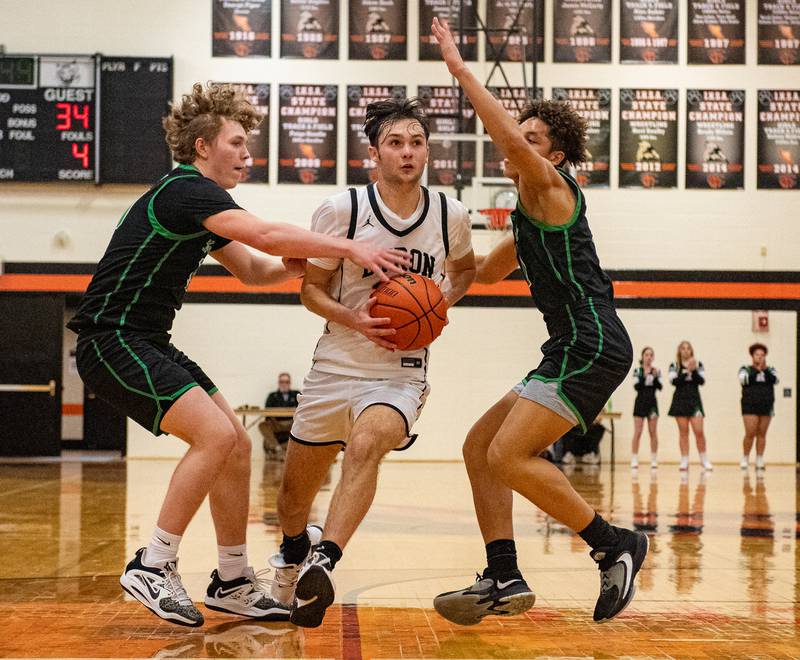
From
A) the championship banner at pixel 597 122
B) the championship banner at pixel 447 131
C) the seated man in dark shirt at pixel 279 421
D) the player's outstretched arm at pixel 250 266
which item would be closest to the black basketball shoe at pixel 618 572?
the player's outstretched arm at pixel 250 266

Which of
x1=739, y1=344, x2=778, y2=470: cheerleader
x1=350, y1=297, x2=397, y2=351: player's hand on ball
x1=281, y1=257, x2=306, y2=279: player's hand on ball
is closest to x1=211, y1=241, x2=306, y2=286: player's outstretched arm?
x1=281, y1=257, x2=306, y2=279: player's hand on ball

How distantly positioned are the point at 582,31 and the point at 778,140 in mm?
3845

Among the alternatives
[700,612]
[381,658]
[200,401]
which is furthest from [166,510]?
[700,612]

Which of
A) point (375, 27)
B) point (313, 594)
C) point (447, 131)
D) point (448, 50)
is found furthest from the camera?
point (375, 27)

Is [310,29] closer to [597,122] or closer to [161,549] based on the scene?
[597,122]

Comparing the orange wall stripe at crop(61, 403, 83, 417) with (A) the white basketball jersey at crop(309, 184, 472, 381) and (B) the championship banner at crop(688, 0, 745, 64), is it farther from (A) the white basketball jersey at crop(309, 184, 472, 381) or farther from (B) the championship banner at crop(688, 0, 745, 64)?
(A) the white basketball jersey at crop(309, 184, 472, 381)

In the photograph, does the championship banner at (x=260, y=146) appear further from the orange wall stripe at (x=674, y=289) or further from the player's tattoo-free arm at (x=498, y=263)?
the player's tattoo-free arm at (x=498, y=263)

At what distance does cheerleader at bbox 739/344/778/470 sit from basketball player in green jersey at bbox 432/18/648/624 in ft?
40.3

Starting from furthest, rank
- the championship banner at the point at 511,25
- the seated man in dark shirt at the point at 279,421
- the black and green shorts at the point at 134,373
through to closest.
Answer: the championship banner at the point at 511,25 → the seated man in dark shirt at the point at 279,421 → the black and green shorts at the point at 134,373

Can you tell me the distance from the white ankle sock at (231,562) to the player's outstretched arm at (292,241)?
1.31 meters

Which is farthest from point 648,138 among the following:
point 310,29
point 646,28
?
point 310,29

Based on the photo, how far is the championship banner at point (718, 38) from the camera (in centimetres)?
1709

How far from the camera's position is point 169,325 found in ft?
14.0

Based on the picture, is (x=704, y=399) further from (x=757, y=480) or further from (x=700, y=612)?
(x=700, y=612)
